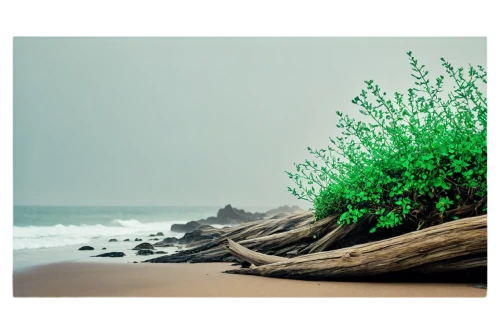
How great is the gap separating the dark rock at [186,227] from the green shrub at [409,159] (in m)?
0.76

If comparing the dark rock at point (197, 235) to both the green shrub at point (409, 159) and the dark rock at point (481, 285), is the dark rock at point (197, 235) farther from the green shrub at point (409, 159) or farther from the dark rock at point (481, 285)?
the dark rock at point (481, 285)

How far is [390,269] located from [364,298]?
292 millimetres

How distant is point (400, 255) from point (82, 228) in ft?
7.55

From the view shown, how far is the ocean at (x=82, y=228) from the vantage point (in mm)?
3574

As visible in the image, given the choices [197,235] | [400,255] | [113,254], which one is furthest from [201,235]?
[400,255]

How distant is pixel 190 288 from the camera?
3.56m

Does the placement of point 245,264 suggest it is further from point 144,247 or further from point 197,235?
point 144,247

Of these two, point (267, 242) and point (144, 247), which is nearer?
point (144, 247)

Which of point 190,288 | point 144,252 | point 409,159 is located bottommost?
point 190,288

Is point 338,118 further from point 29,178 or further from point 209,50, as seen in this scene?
point 29,178

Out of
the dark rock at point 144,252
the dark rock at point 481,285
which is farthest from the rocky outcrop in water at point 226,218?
the dark rock at point 481,285

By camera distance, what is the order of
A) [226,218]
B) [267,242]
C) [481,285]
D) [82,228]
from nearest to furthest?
1. [481,285]
2. [82,228]
3. [226,218]
4. [267,242]

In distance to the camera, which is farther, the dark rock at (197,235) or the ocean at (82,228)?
the dark rock at (197,235)
